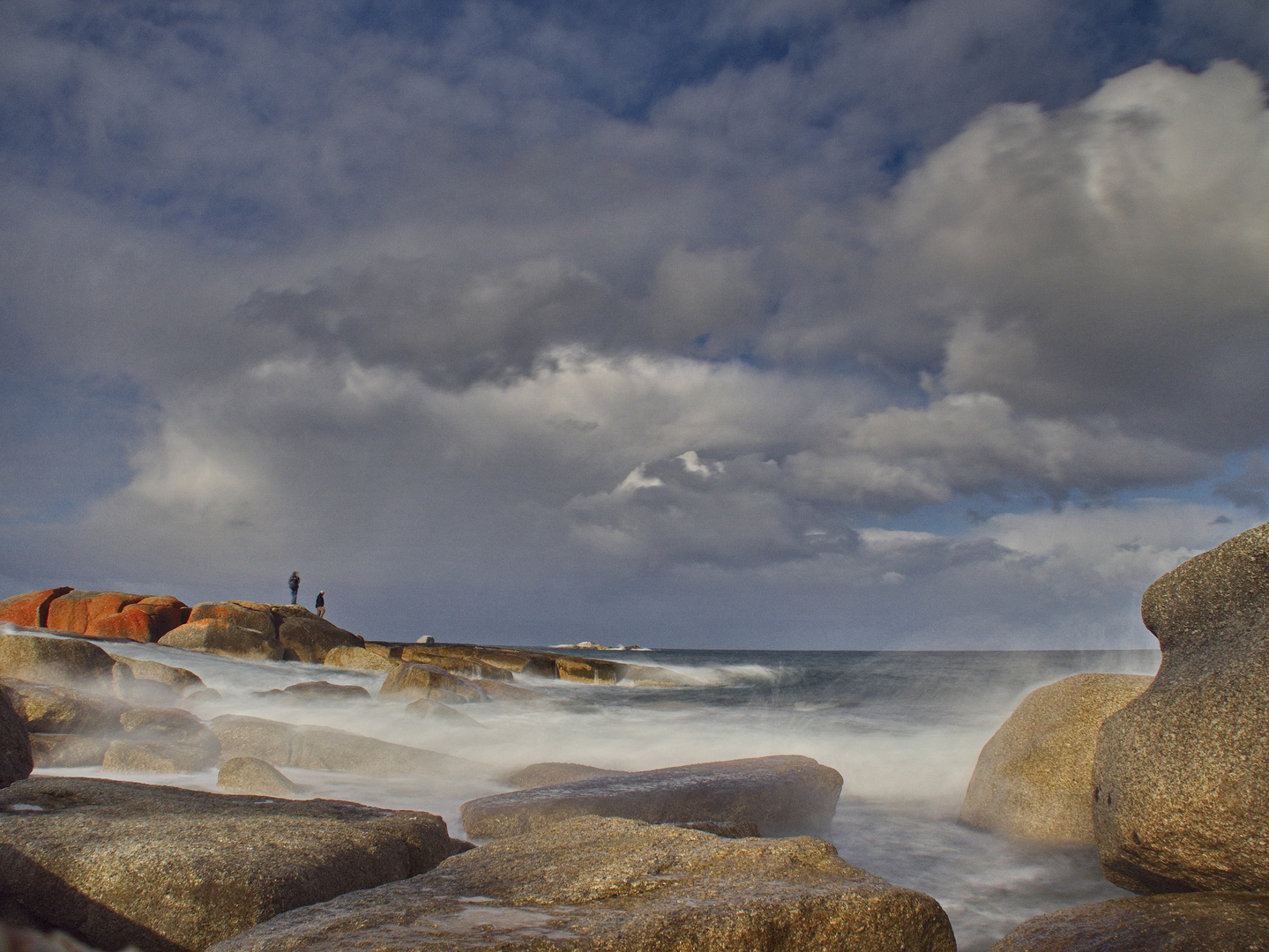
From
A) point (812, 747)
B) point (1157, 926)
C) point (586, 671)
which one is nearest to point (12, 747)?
point (1157, 926)

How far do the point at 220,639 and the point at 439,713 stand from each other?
14.0 meters

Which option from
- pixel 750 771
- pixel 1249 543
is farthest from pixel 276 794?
pixel 1249 543

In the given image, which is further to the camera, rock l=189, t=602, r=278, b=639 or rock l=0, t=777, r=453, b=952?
rock l=189, t=602, r=278, b=639

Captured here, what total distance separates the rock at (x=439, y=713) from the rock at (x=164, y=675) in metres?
4.70

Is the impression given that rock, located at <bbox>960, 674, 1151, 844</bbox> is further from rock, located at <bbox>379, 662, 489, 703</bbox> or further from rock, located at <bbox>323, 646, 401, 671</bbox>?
rock, located at <bbox>323, 646, 401, 671</bbox>

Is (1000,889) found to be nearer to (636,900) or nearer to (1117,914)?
(1117,914)

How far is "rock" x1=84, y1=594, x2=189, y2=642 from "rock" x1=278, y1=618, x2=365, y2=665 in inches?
136

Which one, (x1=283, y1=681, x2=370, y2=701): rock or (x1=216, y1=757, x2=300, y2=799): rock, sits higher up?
(x1=216, y1=757, x2=300, y2=799): rock

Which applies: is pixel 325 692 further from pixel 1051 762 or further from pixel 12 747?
pixel 1051 762

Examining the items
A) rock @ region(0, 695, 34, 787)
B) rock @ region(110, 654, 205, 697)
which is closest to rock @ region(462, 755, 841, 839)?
rock @ region(0, 695, 34, 787)

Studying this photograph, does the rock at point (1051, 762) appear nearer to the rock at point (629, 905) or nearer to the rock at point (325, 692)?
the rock at point (629, 905)

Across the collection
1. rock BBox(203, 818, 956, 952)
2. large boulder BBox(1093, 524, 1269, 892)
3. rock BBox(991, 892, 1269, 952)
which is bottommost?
rock BBox(991, 892, 1269, 952)

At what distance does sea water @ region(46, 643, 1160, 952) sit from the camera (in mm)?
A: 6199

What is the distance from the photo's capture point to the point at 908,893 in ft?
11.1
